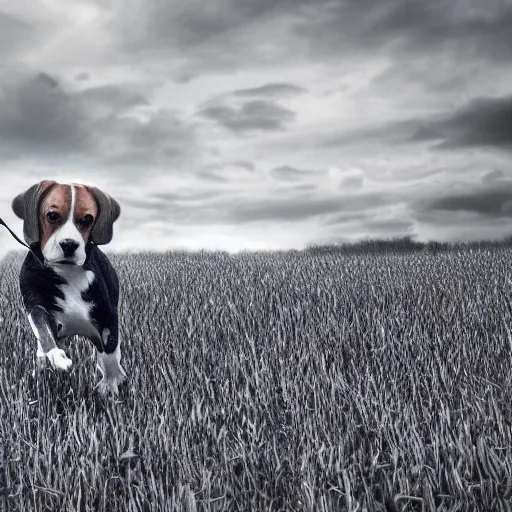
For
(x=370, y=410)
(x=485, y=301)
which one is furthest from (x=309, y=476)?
(x=485, y=301)

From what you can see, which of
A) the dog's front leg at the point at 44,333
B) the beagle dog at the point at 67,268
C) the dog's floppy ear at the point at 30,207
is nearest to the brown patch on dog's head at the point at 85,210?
the beagle dog at the point at 67,268

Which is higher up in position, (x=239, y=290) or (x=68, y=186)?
(x=68, y=186)

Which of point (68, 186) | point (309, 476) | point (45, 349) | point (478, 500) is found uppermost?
point (68, 186)

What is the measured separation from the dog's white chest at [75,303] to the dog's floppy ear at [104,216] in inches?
6.5

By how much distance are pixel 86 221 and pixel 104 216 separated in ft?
0.25

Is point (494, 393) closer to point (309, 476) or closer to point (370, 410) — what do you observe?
point (370, 410)

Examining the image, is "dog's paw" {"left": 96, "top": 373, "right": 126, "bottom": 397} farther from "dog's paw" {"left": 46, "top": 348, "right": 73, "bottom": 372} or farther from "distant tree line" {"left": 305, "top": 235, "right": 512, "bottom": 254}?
"distant tree line" {"left": 305, "top": 235, "right": 512, "bottom": 254}

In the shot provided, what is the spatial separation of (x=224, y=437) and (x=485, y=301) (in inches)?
148

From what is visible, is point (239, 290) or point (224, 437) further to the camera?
point (239, 290)

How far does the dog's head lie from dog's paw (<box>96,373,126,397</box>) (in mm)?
722

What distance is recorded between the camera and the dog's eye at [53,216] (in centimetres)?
207

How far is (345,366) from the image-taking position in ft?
11.6

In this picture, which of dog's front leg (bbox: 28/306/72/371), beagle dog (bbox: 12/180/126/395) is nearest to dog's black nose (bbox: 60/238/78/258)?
beagle dog (bbox: 12/180/126/395)

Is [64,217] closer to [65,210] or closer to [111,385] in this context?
[65,210]
